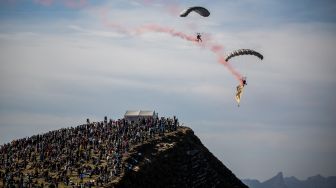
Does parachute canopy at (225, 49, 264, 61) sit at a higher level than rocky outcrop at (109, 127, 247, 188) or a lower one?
higher

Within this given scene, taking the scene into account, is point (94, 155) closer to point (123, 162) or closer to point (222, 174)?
point (123, 162)

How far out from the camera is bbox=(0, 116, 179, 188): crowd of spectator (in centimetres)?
6256

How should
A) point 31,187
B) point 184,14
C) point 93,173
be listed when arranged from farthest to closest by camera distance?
1. point 184,14
2. point 93,173
3. point 31,187

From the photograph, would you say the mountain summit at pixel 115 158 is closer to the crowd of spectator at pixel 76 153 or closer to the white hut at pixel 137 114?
the crowd of spectator at pixel 76 153

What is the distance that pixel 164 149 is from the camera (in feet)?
250

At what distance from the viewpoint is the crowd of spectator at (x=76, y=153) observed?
6256 centimetres

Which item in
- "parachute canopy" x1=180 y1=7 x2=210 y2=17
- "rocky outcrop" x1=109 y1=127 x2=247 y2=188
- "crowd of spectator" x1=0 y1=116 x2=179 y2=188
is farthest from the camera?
"rocky outcrop" x1=109 y1=127 x2=247 y2=188

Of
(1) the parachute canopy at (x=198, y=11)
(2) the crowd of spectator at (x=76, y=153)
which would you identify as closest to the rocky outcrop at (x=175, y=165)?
(2) the crowd of spectator at (x=76, y=153)

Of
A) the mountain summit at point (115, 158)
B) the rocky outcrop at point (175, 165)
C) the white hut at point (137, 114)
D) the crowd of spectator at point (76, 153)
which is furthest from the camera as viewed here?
the white hut at point (137, 114)

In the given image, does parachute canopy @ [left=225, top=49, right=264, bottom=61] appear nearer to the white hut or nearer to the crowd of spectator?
the crowd of spectator

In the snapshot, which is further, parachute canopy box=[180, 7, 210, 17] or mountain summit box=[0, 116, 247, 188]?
parachute canopy box=[180, 7, 210, 17]

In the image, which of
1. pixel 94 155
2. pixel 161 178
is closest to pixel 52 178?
pixel 94 155

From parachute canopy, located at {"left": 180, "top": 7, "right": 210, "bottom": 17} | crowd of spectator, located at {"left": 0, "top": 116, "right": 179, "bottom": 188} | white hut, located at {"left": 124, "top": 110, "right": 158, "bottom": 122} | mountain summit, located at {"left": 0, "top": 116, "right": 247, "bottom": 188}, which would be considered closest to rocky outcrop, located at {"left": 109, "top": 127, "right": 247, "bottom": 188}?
mountain summit, located at {"left": 0, "top": 116, "right": 247, "bottom": 188}

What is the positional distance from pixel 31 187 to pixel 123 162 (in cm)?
1241
